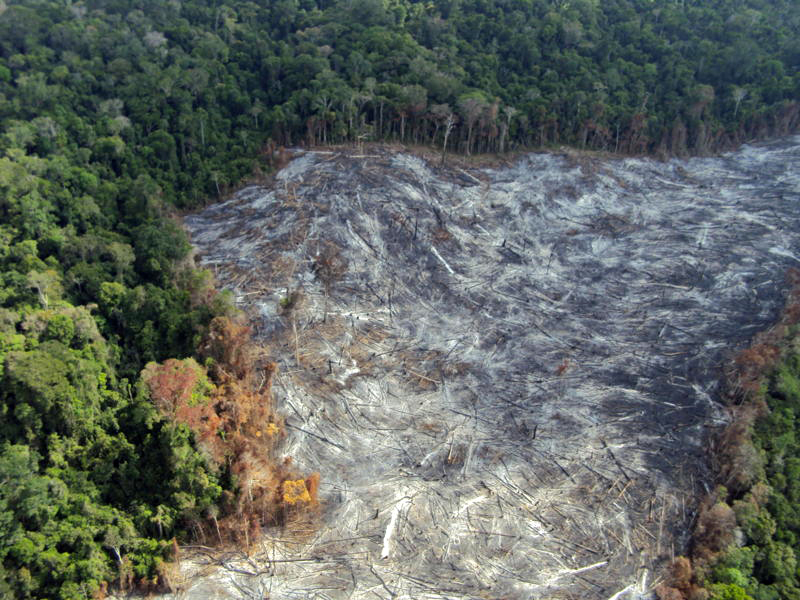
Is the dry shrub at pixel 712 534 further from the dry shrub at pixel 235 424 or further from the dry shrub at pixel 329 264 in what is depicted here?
the dry shrub at pixel 329 264

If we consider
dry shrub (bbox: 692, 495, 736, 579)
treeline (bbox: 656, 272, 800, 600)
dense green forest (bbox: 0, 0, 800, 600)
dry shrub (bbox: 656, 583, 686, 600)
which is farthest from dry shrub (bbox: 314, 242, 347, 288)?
dry shrub (bbox: 656, 583, 686, 600)

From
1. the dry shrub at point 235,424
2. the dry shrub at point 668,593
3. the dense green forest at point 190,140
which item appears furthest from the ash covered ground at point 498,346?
the dense green forest at point 190,140

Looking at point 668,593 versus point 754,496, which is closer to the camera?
point 668,593

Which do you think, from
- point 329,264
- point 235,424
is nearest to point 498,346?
point 329,264

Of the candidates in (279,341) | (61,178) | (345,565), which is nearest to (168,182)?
(61,178)

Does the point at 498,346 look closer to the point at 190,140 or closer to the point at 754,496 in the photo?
the point at 754,496
